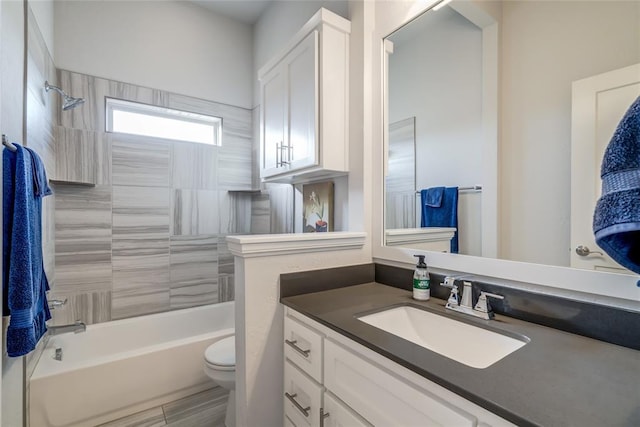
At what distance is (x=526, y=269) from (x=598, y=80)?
60 centimetres

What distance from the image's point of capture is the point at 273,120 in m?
1.91

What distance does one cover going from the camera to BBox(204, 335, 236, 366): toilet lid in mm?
1618

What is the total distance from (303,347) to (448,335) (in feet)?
1.74

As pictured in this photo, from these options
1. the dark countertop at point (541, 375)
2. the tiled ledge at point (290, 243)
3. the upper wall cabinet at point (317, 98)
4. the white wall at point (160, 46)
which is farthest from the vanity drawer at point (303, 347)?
the white wall at point (160, 46)

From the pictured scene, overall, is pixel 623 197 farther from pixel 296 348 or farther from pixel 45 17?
pixel 45 17

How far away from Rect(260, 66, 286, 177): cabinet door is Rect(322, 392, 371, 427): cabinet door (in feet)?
4.18

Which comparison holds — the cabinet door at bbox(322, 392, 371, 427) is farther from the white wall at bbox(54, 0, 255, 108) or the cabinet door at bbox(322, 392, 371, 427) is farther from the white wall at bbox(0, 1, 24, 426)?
the white wall at bbox(54, 0, 255, 108)

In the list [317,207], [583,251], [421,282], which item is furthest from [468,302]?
[317,207]

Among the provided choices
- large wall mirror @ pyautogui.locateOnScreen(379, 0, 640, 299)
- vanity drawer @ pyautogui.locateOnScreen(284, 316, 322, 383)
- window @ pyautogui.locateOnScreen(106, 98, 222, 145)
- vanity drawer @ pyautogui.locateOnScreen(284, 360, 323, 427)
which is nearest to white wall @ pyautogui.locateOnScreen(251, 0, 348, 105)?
window @ pyautogui.locateOnScreen(106, 98, 222, 145)

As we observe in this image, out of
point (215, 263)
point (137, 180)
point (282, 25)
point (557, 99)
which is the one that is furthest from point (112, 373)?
point (282, 25)

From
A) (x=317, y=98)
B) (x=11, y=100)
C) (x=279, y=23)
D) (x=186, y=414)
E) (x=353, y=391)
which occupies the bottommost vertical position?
(x=186, y=414)

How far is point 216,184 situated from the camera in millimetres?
2709

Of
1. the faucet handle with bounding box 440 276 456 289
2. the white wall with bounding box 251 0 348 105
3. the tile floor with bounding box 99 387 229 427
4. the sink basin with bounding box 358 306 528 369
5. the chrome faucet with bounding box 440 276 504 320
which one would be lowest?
the tile floor with bounding box 99 387 229 427

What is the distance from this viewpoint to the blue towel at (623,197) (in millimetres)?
528
